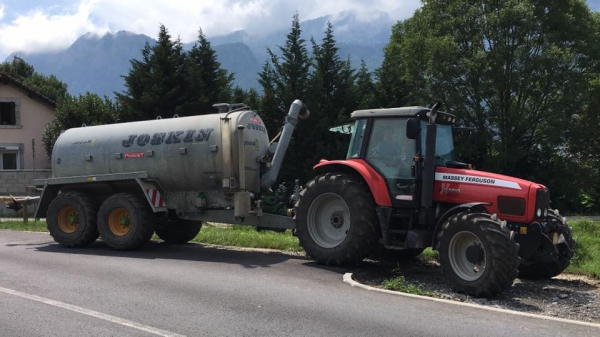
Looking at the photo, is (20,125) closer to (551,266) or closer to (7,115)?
(7,115)

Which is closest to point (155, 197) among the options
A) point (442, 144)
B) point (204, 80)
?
point (442, 144)

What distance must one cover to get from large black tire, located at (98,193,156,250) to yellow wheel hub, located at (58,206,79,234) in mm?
1029

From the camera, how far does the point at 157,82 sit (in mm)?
25719

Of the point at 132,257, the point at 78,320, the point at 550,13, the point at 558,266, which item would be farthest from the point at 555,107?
the point at 78,320

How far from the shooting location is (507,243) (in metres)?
7.16

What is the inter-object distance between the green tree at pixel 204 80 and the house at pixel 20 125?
1077 centimetres

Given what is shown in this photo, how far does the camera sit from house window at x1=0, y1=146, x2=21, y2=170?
30.9 m

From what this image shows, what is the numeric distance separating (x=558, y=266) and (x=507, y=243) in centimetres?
175

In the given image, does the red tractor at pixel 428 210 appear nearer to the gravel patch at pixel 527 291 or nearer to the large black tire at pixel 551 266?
the large black tire at pixel 551 266

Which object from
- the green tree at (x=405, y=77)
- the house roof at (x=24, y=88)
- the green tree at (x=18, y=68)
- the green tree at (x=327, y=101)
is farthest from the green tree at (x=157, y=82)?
the green tree at (x=18, y=68)

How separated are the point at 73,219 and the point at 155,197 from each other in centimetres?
235

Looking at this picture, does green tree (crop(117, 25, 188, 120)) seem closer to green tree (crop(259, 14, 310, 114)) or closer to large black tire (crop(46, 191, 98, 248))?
green tree (crop(259, 14, 310, 114))

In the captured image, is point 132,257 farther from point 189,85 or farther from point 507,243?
point 189,85

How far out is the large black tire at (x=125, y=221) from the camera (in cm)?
1160
